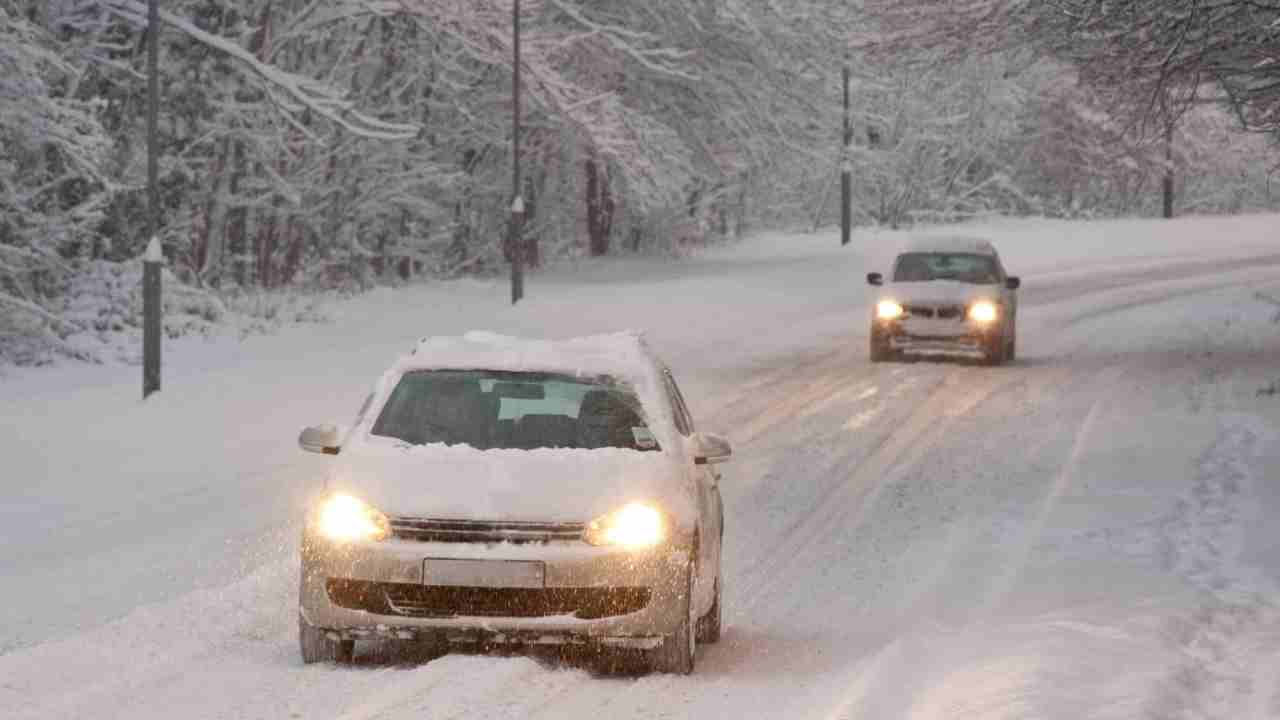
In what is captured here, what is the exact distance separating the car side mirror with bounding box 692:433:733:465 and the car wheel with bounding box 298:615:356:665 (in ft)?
6.01

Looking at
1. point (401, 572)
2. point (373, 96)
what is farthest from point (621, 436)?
point (373, 96)

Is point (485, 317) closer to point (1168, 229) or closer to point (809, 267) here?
point (809, 267)

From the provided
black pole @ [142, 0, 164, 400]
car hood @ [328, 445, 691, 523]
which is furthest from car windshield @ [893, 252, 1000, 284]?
car hood @ [328, 445, 691, 523]

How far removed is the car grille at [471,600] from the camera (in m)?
9.13

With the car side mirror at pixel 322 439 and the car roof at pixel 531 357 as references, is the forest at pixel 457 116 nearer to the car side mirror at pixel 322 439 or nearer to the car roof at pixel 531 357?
the car roof at pixel 531 357

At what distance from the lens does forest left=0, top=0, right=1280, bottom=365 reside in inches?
1000

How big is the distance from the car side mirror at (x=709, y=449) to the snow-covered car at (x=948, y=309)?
18286 mm

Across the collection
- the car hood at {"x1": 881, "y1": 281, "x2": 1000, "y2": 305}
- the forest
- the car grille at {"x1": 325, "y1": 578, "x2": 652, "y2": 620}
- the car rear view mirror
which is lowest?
the car grille at {"x1": 325, "y1": 578, "x2": 652, "y2": 620}

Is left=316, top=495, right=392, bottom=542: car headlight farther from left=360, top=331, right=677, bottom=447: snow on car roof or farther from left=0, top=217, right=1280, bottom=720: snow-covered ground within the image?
left=360, top=331, right=677, bottom=447: snow on car roof

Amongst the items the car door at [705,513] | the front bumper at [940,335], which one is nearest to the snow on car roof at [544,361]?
the car door at [705,513]

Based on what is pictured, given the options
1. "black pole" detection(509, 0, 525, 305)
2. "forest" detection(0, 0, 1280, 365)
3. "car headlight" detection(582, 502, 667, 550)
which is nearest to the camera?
"car headlight" detection(582, 502, 667, 550)

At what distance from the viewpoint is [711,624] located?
10.7 metres

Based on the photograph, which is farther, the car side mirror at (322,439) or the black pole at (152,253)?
the black pole at (152,253)

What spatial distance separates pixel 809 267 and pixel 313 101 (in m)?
21.2
